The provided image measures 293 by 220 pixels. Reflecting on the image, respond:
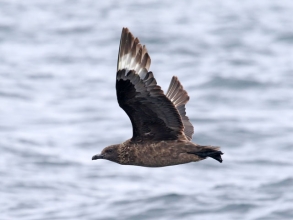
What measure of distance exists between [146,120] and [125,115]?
951cm

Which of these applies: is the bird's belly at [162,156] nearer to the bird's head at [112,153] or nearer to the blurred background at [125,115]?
the bird's head at [112,153]

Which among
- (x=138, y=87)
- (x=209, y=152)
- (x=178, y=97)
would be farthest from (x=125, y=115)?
(x=138, y=87)

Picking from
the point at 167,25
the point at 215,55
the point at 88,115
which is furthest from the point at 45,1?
the point at 88,115

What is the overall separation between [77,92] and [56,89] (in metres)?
0.73

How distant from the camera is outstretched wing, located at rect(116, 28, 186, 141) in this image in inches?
328

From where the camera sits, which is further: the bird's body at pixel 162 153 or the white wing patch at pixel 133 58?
the bird's body at pixel 162 153

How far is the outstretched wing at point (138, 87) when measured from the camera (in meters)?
8.34

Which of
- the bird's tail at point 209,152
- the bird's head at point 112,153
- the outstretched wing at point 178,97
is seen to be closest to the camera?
the bird's tail at point 209,152

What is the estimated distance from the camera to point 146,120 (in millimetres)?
8812

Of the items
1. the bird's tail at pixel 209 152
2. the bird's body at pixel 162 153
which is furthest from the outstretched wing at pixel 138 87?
the bird's tail at pixel 209 152

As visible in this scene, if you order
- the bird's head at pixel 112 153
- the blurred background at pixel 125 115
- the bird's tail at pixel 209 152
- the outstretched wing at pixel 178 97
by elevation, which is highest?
the blurred background at pixel 125 115

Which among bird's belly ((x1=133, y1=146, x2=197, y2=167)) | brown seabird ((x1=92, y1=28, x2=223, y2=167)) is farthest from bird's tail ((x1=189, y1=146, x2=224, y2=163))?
bird's belly ((x1=133, y1=146, x2=197, y2=167))

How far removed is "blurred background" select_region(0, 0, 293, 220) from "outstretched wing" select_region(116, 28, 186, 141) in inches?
168

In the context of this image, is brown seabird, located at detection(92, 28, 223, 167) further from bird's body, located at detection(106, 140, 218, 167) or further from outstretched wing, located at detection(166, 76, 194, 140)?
outstretched wing, located at detection(166, 76, 194, 140)
